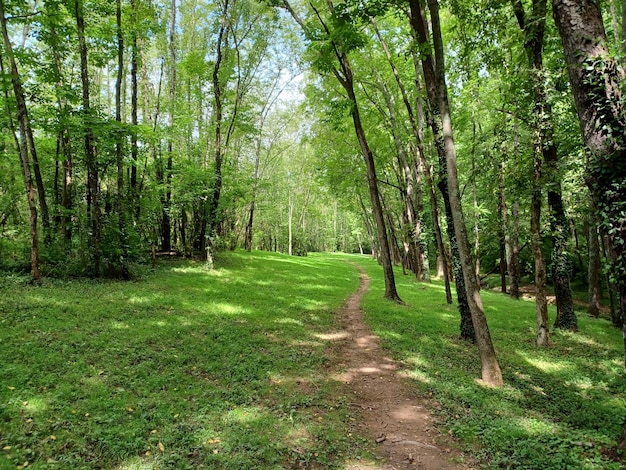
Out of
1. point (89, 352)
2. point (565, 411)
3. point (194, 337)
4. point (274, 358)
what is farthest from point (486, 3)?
point (89, 352)

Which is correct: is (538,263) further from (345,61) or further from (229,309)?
(345,61)

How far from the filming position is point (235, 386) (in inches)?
232

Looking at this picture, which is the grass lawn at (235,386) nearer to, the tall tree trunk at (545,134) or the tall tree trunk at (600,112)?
the tall tree trunk at (545,134)

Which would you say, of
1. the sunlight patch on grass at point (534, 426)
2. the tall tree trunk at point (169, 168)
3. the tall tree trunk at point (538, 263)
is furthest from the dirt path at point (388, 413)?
the tall tree trunk at point (169, 168)

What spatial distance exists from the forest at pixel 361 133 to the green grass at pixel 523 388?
0.53 meters

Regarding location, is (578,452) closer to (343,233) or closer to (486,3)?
(486,3)

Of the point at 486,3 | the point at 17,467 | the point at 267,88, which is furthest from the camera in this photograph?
the point at 267,88

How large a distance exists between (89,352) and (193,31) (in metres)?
21.8

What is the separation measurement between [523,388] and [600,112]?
480cm

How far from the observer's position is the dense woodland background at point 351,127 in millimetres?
6667

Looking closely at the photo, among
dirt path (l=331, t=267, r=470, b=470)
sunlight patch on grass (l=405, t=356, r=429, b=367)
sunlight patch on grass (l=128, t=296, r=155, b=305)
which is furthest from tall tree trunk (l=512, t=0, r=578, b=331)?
sunlight patch on grass (l=128, t=296, r=155, b=305)

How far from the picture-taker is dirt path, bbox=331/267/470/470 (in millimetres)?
4258

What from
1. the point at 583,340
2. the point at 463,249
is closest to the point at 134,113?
the point at 463,249

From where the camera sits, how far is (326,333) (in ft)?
30.8
